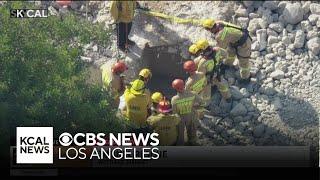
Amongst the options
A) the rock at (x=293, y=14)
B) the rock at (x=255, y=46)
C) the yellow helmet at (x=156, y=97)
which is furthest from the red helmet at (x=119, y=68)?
the rock at (x=293, y=14)

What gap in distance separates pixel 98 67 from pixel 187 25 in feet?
6.11

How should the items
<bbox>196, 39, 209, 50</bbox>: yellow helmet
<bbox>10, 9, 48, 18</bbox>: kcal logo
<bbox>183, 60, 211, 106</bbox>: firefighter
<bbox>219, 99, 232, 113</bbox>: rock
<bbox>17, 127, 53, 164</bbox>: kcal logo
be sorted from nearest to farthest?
1. <bbox>17, 127, 53, 164</bbox>: kcal logo
2. <bbox>183, 60, 211, 106</bbox>: firefighter
3. <bbox>10, 9, 48, 18</bbox>: kcal logo
4. <bbox>196, 39, 209, 50</bbox>: yellow helmet
5. <bbox>219, 99, 232, 113</bbox>: rock

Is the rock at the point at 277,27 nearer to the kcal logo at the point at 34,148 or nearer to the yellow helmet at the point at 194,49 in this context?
the yellow helmet at the point at 194,49

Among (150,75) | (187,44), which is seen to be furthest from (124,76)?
(187,44)

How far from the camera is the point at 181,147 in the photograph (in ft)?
48.9

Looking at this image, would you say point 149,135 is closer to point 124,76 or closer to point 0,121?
point 124,76

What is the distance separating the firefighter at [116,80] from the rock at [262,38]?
2.43 m

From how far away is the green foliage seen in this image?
14.8m

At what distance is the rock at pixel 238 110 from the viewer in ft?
51.1

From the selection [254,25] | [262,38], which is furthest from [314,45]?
[254,25]

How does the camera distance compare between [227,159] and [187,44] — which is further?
[187,44]

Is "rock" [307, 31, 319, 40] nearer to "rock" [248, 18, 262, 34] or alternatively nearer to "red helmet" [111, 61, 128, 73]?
"rock" [248, 18, 262, 34]

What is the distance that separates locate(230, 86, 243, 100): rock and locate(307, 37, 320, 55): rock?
55.2 inches

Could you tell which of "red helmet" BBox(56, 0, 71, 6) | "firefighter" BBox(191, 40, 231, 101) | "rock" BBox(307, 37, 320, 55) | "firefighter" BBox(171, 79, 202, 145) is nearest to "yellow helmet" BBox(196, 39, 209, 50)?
"firefighter" BBox(191, 40, 231, 101)
